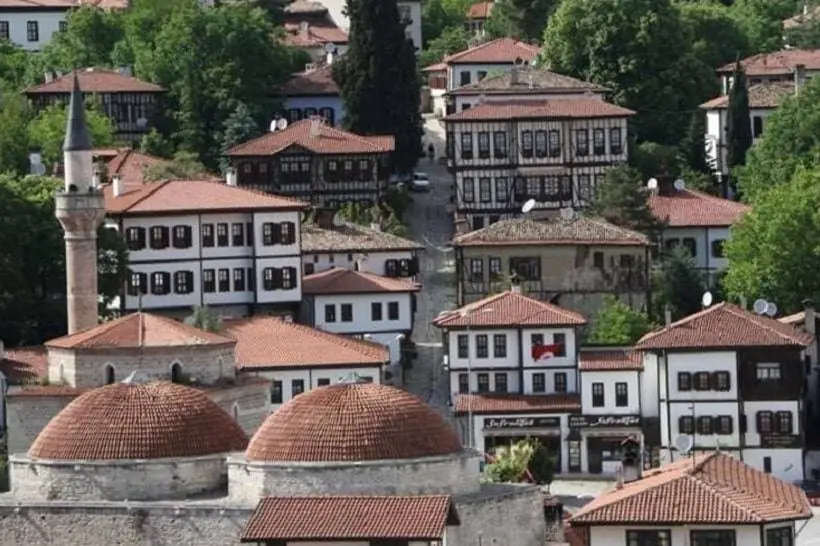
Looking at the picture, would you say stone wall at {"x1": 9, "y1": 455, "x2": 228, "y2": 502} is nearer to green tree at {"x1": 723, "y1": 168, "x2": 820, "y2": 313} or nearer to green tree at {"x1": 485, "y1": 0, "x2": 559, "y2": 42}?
green tree at {"x1": 723, "y1": 168, "x2": 820, "y2": 313}

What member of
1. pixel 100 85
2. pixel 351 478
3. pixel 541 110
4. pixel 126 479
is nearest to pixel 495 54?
pixel 100 85

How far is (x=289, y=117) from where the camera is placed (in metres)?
137

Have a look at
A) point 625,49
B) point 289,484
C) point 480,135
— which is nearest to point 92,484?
point 289,484

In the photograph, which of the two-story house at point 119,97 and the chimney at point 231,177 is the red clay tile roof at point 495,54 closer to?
the two-story house at point 119,97

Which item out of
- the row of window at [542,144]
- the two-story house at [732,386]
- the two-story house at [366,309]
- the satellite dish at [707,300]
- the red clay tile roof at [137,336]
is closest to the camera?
the red clay tile roof at [137,336]

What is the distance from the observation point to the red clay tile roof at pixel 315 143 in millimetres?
125812

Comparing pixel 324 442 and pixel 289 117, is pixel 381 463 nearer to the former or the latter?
pixel 324 442

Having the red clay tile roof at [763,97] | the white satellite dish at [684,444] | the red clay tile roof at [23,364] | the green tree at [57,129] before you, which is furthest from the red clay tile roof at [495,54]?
the white satellite dish at [684,444]

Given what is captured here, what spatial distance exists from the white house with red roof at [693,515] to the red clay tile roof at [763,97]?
58088 millimetres

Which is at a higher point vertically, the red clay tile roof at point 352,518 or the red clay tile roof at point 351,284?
the red clay tile roof at point 351,284

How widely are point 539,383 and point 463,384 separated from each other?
2.11 meters

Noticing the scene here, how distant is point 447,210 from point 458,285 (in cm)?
1182

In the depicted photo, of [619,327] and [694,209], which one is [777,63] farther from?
[619,327]

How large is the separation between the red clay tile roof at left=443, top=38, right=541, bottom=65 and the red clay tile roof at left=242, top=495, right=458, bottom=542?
227 feet
